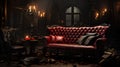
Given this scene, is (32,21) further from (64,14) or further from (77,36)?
(77,36)

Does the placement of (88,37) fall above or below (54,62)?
above

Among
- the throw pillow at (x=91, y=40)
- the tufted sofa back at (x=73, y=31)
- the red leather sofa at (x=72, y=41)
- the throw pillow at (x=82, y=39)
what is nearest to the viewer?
the red leather sofa at (x=72, y=41)

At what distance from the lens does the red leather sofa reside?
6.29 meters

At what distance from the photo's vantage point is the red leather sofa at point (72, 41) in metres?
6.29

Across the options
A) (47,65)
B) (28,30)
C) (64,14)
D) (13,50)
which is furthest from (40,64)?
(64,14)

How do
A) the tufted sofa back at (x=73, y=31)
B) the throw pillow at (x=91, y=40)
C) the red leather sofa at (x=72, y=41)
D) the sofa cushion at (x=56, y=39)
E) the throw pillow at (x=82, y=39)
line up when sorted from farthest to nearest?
the sofa cushion at (x=56, y=39) → the tufted sofa back at (x=73, y=31) → the throw pillow at (x=82, y=39) → the throw pillow at (x=91, y=40) → the red leather sofa at (x=72, y=41)

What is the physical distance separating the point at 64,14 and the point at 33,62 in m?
8.55

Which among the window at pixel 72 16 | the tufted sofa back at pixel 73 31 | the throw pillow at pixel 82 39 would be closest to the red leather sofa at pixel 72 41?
the tufted sofa back at pixel 73 31

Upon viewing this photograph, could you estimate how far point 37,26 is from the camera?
13.8 meters

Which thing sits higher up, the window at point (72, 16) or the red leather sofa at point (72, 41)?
the window at point (72, 16)

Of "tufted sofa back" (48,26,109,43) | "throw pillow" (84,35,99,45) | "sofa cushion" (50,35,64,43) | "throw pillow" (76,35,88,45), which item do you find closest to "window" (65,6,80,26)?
"tufted sofa back" (48,26,109,43)

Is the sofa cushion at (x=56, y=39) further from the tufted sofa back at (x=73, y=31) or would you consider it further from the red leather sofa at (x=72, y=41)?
the tufted sofa back at (x=73, y=31)

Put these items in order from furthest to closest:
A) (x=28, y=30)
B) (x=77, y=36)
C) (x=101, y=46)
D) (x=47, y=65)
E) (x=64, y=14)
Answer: (x=64, y=14)
(x=28, y=30)
(x=77, y=36)
(x=101, y=46)
(x=47, y=65)

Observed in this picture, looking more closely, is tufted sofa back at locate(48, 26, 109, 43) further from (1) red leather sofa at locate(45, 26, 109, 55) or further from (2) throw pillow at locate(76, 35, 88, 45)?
(2) throw pillow at locate(76, 35, 88, 45)
